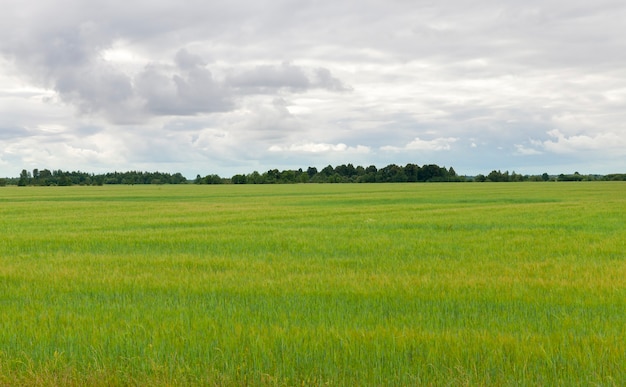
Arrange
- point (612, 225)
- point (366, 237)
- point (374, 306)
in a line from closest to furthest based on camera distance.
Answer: point (374, 306) → point (366, 237) → point (612, 225)

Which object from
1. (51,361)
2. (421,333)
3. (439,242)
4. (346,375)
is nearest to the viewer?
(346,375)

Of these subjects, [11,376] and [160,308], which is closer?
[11,376]

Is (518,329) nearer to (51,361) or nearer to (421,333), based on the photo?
(421,333)

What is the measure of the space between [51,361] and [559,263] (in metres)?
11.9

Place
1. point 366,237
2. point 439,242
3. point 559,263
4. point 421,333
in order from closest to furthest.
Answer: point 421,333 → point 559,263 → point 439,242 → point 366,237

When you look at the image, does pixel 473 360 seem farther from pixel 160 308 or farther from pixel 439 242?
pixel 439 242

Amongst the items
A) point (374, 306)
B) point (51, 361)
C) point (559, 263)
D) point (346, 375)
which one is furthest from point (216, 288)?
point (559, 263)

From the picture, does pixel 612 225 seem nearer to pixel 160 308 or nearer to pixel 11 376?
pixel 160 308

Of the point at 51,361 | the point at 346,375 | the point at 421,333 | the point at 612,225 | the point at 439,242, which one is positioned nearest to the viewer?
the point at 346,375

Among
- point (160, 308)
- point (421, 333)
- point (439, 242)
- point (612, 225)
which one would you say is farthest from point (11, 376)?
point (612, 225)

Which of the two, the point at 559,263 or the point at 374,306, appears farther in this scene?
the point at 559,263

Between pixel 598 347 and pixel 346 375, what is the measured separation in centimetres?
323

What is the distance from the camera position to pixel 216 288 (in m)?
11.1

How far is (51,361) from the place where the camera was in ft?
22.2
